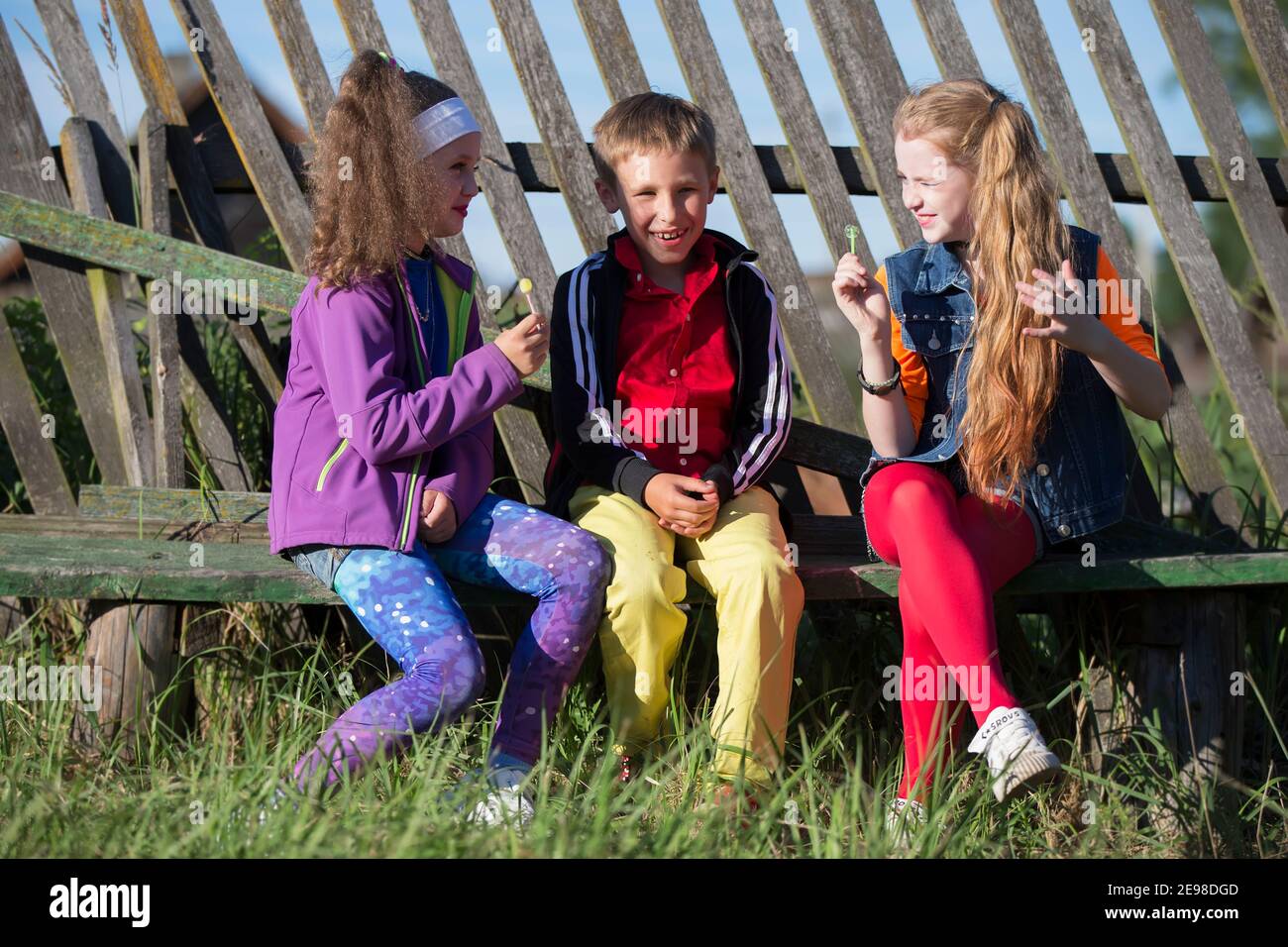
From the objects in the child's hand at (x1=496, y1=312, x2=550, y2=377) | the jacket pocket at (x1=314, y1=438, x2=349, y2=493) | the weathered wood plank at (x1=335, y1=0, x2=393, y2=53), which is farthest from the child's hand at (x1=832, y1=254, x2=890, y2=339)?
the weathered wood plank at (x1=335, y1=0, x2=393, y2=53)

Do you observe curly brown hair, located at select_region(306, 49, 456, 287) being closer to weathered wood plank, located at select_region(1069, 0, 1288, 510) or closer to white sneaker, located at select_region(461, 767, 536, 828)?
white sneaker, located at select_region(461, 767, 536, 828)

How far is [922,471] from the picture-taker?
2543 millimetres

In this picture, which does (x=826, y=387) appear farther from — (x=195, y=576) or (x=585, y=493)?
(x=195, y=576)

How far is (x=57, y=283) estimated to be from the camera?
3254 mm

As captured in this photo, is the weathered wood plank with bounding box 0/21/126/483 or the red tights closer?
the red tights

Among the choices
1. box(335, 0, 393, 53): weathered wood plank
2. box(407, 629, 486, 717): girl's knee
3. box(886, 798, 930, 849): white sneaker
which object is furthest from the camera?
box(335, 0, 393, 53): weathered wood plank

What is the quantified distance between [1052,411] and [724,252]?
2.60 feet

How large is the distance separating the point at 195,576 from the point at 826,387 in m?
1.63

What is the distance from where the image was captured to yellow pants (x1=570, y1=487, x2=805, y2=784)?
238cm

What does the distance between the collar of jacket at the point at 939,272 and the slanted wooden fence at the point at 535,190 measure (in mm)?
494

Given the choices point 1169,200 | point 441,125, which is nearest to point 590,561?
point 441,125

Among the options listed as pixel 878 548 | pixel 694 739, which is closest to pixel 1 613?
pixel 694 739

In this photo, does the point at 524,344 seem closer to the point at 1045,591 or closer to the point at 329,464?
the point at 329,464

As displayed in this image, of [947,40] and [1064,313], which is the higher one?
[947,40]
